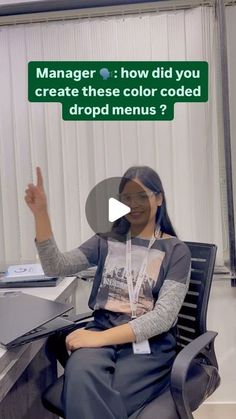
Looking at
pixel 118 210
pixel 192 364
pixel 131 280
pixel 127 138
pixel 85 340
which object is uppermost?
pixel 127 138

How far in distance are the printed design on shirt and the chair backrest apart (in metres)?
0.20

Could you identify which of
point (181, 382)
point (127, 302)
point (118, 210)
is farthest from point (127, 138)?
point (181, 382)

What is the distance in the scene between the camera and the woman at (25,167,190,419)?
3.61ft

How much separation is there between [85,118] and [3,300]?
964 millimetres

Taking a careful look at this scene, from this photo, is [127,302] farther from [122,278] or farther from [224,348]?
[224,348]

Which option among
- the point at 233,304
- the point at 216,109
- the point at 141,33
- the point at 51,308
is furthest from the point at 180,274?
the point at 141,33

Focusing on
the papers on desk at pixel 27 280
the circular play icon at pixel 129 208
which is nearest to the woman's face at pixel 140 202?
the circular play icon at pixel 129 208

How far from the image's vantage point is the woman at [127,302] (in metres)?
1.10

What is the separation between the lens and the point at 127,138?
1.98m

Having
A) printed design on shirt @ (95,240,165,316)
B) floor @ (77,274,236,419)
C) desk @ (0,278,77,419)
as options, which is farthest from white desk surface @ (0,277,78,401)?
floor @ (77,274,236,419)

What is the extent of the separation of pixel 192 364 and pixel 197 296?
9.7 inches

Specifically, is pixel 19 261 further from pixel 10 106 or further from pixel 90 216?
pixel 10 106

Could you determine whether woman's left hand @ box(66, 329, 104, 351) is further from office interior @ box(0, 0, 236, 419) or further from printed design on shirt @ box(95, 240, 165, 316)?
office interior @ box(0, 0, 236, 419)

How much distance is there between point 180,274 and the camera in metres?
1.26
